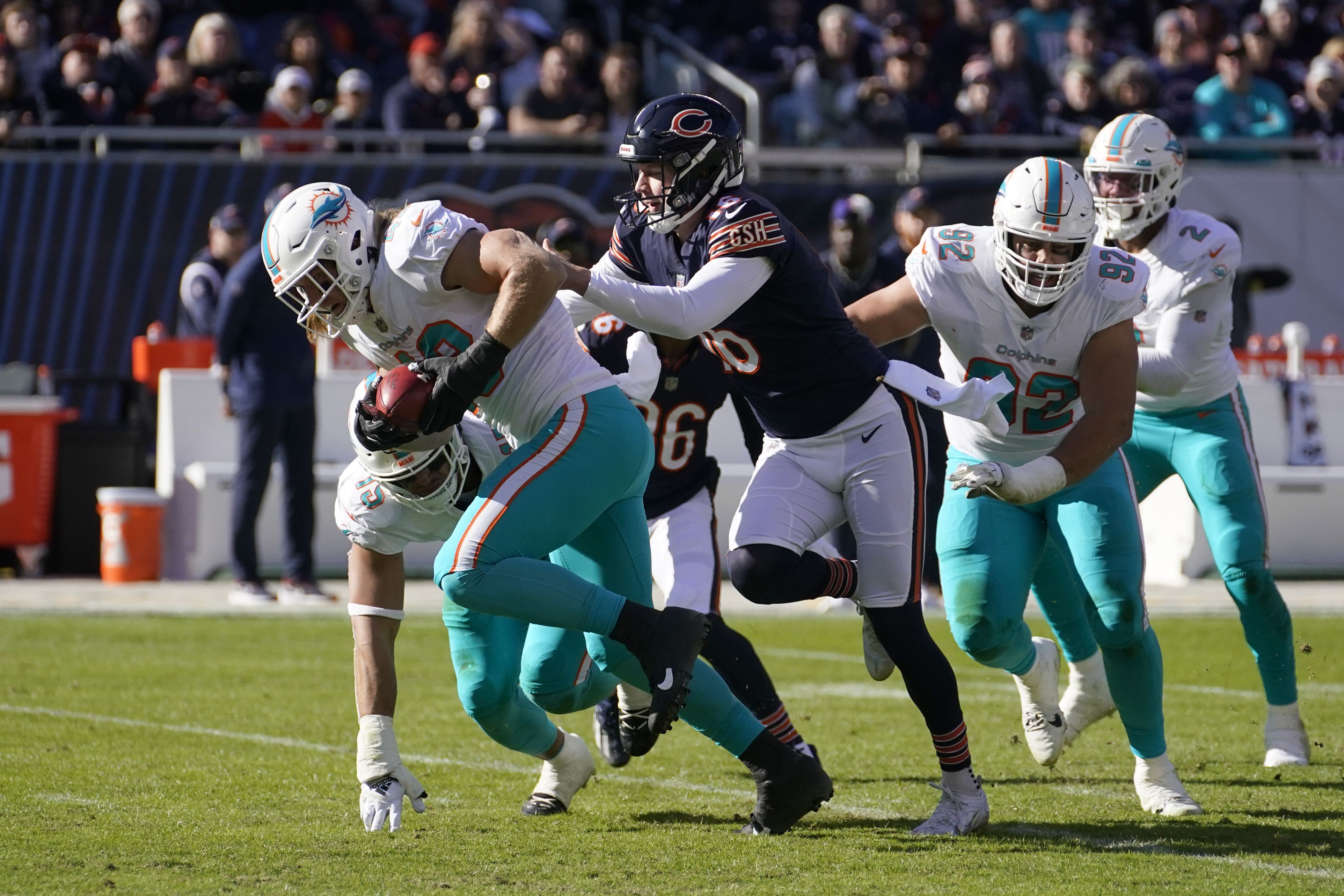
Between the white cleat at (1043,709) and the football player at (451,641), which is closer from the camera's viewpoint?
the football player at (451,641)

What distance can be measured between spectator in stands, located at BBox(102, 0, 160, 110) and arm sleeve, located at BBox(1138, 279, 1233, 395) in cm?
848

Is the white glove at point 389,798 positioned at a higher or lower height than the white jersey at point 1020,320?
lower

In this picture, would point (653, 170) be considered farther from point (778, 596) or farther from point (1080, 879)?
point (1080, 879)

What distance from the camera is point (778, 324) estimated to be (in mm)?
4273

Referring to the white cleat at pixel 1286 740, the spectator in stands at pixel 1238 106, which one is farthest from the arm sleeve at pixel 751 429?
the spectator in stands at pixel 1238 106

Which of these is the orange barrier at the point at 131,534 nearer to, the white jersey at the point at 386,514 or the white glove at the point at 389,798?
the white jersey at the point at 386,514

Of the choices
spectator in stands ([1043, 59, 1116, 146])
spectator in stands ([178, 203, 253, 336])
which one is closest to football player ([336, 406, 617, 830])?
spectator in stands ([178, 203, 253, 336])

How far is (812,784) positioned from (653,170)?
157cm

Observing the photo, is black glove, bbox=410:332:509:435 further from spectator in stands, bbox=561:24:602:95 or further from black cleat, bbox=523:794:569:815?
spectator in stands, bbox=561:24:602:95

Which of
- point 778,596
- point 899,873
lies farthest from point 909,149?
point 899,873

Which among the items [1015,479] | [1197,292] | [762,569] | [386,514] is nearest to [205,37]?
[1197,292]

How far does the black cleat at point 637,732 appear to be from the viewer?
473 cm

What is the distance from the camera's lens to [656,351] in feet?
15.9

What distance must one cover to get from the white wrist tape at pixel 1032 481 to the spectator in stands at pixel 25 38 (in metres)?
9.35
